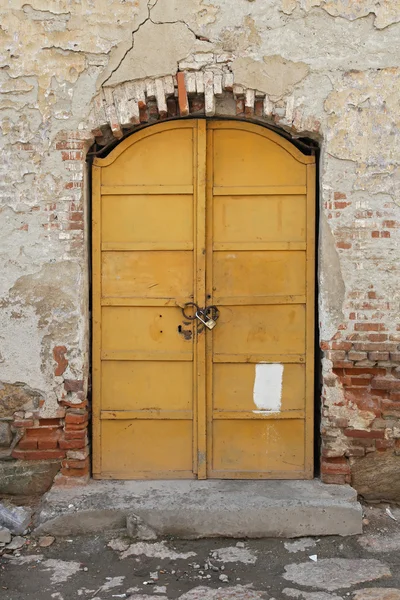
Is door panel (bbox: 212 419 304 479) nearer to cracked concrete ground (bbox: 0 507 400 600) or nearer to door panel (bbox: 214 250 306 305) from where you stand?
cracked concrete ground (bbox: 0 507 400 600)

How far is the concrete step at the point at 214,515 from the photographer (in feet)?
11.8

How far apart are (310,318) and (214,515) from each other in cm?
139

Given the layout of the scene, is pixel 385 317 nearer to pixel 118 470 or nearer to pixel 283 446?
pixel 283 446

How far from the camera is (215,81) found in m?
3.84

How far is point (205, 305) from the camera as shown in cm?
403

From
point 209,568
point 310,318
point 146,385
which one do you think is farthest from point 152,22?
point 209,568

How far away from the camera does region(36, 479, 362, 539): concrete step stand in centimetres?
361

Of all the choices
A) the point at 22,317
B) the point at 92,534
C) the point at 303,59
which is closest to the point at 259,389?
the point at 92,534

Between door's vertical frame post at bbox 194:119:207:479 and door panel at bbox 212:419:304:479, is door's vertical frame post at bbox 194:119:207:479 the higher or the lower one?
the higher one

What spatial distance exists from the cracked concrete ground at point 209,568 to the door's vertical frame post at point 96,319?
2.10 feet

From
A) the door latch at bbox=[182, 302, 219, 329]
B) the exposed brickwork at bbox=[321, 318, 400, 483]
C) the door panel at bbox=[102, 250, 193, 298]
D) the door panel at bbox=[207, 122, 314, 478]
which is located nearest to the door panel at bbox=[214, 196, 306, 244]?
the door panel at bbox=[207, 122, 314, 478]

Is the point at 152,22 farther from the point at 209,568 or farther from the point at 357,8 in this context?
the point at 209,568

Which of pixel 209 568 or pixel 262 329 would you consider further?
pixel 262 329

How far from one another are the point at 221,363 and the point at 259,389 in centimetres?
31
